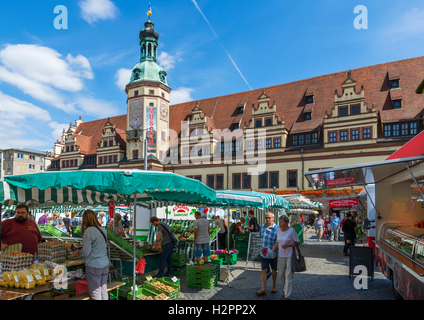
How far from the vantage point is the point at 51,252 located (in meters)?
6.24

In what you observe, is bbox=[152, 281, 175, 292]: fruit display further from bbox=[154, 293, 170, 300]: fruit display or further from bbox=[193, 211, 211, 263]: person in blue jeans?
bbox=[193, 211, 211, 263]: person in blue jeans

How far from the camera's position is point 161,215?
20156 mm

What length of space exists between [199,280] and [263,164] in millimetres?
29495

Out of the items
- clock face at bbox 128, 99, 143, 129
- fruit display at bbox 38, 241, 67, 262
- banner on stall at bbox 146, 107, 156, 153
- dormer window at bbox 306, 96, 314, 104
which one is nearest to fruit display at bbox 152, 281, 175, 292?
fruit display at bbox 38, 241, 67, 262

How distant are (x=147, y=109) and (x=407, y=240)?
3856 cm

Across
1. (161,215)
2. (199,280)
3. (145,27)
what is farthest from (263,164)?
(199,280)

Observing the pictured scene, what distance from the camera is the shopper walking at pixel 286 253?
6.93 metres

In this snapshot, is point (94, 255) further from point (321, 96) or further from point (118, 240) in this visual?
point (321, 96)

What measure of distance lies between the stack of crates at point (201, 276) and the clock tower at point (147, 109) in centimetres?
3441

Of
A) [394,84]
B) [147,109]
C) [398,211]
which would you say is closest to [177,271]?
[398,211]

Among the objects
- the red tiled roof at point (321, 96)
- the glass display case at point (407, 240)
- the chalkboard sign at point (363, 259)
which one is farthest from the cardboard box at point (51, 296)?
the red tiled roof at point (321, 96)

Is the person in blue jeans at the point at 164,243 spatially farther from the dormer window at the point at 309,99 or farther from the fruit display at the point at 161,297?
the dormer window at the point at 309,99

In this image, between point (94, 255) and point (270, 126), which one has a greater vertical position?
point (270, 126)
